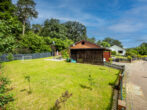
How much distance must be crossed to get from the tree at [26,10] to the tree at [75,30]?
68.8 feet

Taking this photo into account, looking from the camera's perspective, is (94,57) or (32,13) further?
(32,13)

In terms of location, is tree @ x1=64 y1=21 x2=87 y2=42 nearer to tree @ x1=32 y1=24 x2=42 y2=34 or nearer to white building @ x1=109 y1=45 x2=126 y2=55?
tree @ x1=32 y1=24 x2=42 y2=34

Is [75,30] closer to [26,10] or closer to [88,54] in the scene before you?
[26,10]

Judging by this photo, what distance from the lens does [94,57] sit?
491 inches

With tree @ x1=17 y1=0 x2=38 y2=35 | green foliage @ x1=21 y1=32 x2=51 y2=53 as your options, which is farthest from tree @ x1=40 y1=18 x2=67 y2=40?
green foliage @ x1=21 y1=32 x2=51 y2=53

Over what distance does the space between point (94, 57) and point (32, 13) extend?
28.1m

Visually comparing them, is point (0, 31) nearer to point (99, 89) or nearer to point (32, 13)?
point (99, 89)

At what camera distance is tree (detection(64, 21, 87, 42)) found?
44.7 metres

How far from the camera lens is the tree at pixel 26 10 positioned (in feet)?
82.8

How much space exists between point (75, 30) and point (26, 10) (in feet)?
85.7

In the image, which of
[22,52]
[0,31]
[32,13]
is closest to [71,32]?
[32,13]

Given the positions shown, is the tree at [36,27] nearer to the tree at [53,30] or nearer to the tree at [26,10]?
the tree at [53,30]

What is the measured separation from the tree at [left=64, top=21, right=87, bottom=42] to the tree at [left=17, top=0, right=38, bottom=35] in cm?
2096

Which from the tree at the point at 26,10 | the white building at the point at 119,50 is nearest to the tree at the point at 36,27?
the tree at the point at 26,10
